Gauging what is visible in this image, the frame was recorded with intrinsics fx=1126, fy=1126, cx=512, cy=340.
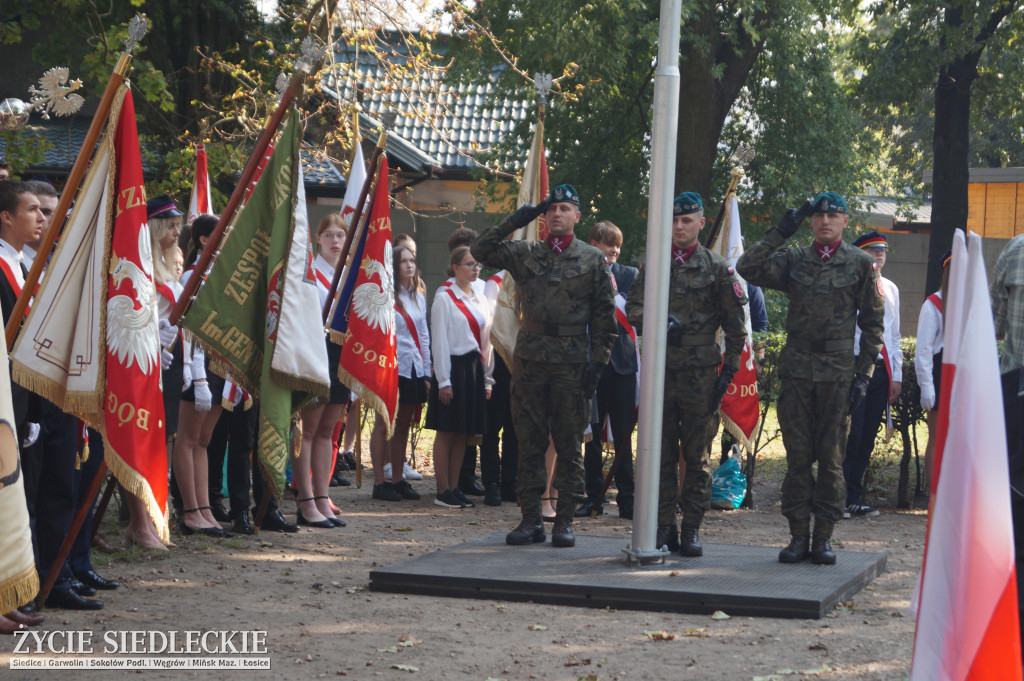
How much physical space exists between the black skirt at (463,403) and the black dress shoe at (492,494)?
0.57 m

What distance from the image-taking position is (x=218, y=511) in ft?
26.0

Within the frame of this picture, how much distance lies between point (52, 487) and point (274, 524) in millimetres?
2493

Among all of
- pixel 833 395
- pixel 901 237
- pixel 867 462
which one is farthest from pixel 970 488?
pixel 901 237

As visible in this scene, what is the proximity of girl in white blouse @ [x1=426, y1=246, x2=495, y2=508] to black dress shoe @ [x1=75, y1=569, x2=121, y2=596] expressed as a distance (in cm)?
345

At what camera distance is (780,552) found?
6.71 metres

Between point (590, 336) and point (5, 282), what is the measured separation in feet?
11.3

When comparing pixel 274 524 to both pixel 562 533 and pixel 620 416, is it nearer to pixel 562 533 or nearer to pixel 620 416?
pixel 562 533

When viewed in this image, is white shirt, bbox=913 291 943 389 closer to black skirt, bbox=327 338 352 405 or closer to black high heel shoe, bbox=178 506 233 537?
black skirt, bbox=327 338 352 405

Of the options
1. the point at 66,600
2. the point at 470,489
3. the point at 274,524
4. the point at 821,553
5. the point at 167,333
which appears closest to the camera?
the point at 66,600

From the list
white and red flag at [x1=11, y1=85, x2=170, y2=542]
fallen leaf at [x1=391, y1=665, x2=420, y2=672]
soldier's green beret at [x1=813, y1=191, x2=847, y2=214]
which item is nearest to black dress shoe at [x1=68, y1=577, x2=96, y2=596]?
white and red flag at [x1=11, y1=85, x2=170, y2=542]

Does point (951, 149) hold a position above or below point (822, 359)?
above

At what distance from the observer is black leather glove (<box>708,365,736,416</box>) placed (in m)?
6.73

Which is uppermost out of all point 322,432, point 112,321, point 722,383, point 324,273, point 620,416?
point 324,273

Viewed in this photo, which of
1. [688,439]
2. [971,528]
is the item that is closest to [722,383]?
[688,439]
